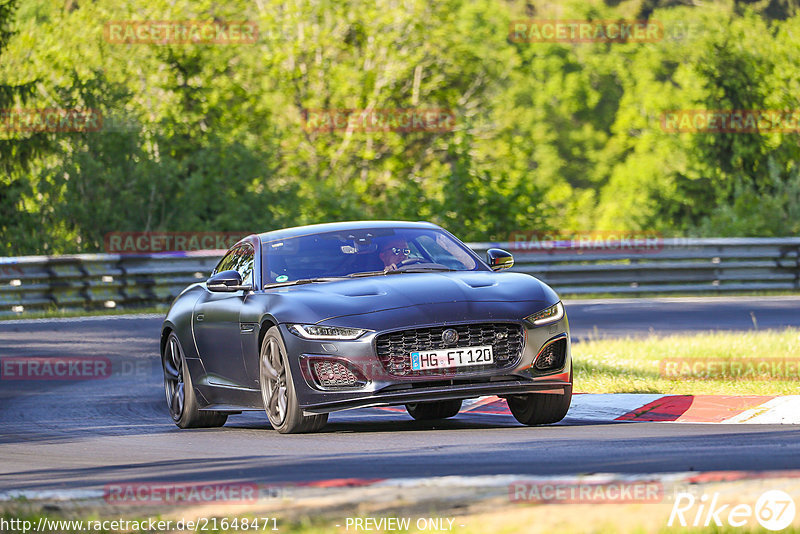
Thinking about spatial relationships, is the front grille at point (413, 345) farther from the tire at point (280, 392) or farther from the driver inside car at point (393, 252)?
the driver inside car at point (393, 252)

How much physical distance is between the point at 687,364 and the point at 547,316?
3.81m

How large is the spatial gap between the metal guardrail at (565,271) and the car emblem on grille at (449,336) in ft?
47.0

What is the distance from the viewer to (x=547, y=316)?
9.24 m

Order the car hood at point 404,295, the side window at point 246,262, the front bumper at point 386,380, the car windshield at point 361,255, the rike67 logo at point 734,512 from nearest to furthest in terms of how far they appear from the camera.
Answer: the rike67 logo at point 734,512 → the front bumper at point 386,380 → the car hood at point 404,295 → the car windshield at point 361,255 → the side window at point 246,262

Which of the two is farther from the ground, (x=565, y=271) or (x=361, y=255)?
(x=361, y=255)

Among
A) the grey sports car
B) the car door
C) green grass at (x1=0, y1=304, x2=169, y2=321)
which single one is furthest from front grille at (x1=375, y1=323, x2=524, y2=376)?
green grass at (x1=0, y1=304, x2=169, y2=321)

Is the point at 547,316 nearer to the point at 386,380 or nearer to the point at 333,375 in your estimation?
the point at 386,380

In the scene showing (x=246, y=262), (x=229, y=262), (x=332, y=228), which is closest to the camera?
(x=332, y=228)

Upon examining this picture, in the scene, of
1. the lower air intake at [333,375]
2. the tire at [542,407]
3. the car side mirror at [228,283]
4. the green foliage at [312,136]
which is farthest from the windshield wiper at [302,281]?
the green foliage at [312,136]

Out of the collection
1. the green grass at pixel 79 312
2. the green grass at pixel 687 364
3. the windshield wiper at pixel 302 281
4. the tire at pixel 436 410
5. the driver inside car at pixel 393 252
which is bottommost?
the green grass at pixel 79 312

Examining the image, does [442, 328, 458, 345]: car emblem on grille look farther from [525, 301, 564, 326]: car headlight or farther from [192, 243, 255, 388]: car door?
[192, 243, 255, 388]: car door

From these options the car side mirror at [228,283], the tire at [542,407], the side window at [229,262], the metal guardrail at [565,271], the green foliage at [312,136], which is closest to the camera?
the tire at [542,407]

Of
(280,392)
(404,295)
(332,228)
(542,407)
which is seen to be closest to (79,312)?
(332,228)

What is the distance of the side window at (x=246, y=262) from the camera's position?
10.4 metres
